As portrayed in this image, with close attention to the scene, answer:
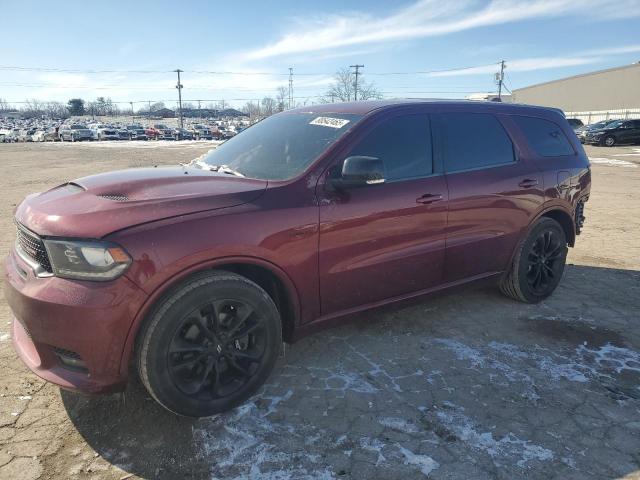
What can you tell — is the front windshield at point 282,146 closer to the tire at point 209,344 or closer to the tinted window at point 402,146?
the tinted window at point 402,146

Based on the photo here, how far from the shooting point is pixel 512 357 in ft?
11.5

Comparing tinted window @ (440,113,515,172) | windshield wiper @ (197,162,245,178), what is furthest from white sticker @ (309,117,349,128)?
tinted window @ (440,113,515,172)

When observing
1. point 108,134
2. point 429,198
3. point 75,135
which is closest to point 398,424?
point 429,198

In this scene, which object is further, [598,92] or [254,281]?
[598,92]

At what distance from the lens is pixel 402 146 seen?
3.48m

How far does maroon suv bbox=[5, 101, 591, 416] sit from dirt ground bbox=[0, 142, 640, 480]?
Result: 0.30 m

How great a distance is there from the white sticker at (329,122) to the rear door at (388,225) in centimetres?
22

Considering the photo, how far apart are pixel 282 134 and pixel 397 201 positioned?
1.06m

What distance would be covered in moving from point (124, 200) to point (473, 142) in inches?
108

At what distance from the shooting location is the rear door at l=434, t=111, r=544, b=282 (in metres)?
3.70

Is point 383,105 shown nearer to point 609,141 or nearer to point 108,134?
point 609,141

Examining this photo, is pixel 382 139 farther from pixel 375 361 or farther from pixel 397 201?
pixel 375 361

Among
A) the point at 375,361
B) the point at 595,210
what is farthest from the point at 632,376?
the point at 595,210

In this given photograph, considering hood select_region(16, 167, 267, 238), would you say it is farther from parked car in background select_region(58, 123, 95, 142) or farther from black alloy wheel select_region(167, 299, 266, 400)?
parked car in background select_region(58, 123, 95, 142)
